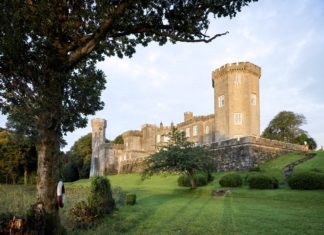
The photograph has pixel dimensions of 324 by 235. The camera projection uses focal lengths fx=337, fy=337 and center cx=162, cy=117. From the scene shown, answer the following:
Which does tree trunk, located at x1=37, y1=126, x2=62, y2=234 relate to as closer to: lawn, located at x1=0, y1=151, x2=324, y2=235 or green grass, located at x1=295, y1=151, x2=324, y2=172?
lawn, located at x1=0, y1=151, x2=324, y2=235

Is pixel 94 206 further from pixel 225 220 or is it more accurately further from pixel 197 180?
pixel 197 180

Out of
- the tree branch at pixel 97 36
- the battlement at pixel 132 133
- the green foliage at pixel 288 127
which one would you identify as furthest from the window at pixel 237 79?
the tree branch at pixel 97 36

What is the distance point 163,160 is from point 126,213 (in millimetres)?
9473

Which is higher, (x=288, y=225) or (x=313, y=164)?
(x=313, y=164)

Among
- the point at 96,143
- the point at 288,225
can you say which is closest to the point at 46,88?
the point at 288,225

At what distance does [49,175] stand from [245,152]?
84.3 ft

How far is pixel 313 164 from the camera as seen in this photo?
2645 centimetres

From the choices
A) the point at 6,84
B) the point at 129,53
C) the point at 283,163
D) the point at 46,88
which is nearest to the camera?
the point at 46,88

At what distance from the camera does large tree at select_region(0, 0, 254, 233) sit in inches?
297

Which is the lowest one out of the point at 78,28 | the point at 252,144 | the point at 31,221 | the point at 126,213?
the point at 126,213

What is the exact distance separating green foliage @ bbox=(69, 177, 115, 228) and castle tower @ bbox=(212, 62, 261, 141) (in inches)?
1105

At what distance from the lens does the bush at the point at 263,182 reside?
21.5 m

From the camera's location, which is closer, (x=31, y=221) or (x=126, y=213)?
(x=31, y=221)

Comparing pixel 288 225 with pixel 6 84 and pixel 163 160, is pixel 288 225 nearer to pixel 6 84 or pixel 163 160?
pixel 6 84
